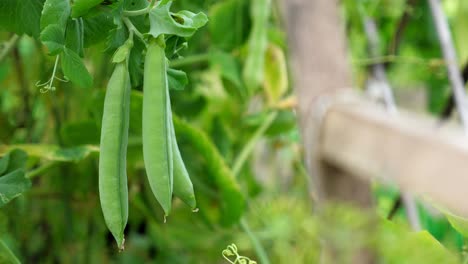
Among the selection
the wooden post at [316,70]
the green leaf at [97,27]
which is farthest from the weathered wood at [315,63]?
the green leaf at [97,27]

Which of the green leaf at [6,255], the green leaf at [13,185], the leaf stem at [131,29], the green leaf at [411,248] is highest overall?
the leaf stem at [131,29]

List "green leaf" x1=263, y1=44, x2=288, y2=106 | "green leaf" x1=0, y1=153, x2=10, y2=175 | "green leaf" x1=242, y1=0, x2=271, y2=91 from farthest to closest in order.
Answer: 1. "green leaf" x1=263, y1=44, x2=288, y2=106
2. "green leaf" x1=242, y1=0, x2=271, y2=91
3. "green leaf" x1=0, y1=153, x2=10, y2=175

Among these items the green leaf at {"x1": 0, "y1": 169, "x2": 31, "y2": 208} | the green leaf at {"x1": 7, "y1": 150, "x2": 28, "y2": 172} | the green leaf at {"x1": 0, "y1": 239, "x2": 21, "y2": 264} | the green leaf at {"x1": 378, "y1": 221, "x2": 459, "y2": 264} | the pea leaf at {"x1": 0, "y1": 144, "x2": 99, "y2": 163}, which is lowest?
the pea leaf at {"x1": 0, "y1": 144, "x2": 99, "y2": 163}

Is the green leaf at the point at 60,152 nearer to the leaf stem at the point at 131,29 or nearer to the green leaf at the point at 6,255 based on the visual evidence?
the green leaf at the point at 6,255

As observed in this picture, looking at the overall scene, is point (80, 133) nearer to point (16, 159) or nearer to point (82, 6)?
point (16, 159)

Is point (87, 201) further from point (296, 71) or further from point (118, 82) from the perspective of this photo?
point (118, 82)

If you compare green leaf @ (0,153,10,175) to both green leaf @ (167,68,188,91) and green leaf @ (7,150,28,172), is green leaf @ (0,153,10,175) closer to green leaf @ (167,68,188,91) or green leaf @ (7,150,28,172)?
green leaf @ (7,150,28,172)

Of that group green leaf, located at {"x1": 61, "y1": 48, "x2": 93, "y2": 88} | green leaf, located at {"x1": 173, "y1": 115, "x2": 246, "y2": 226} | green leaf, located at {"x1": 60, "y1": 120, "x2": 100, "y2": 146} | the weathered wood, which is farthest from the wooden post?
green leaf, located at {"x1": 61, "y1": 48, "x2": 93, "y2": 88}
